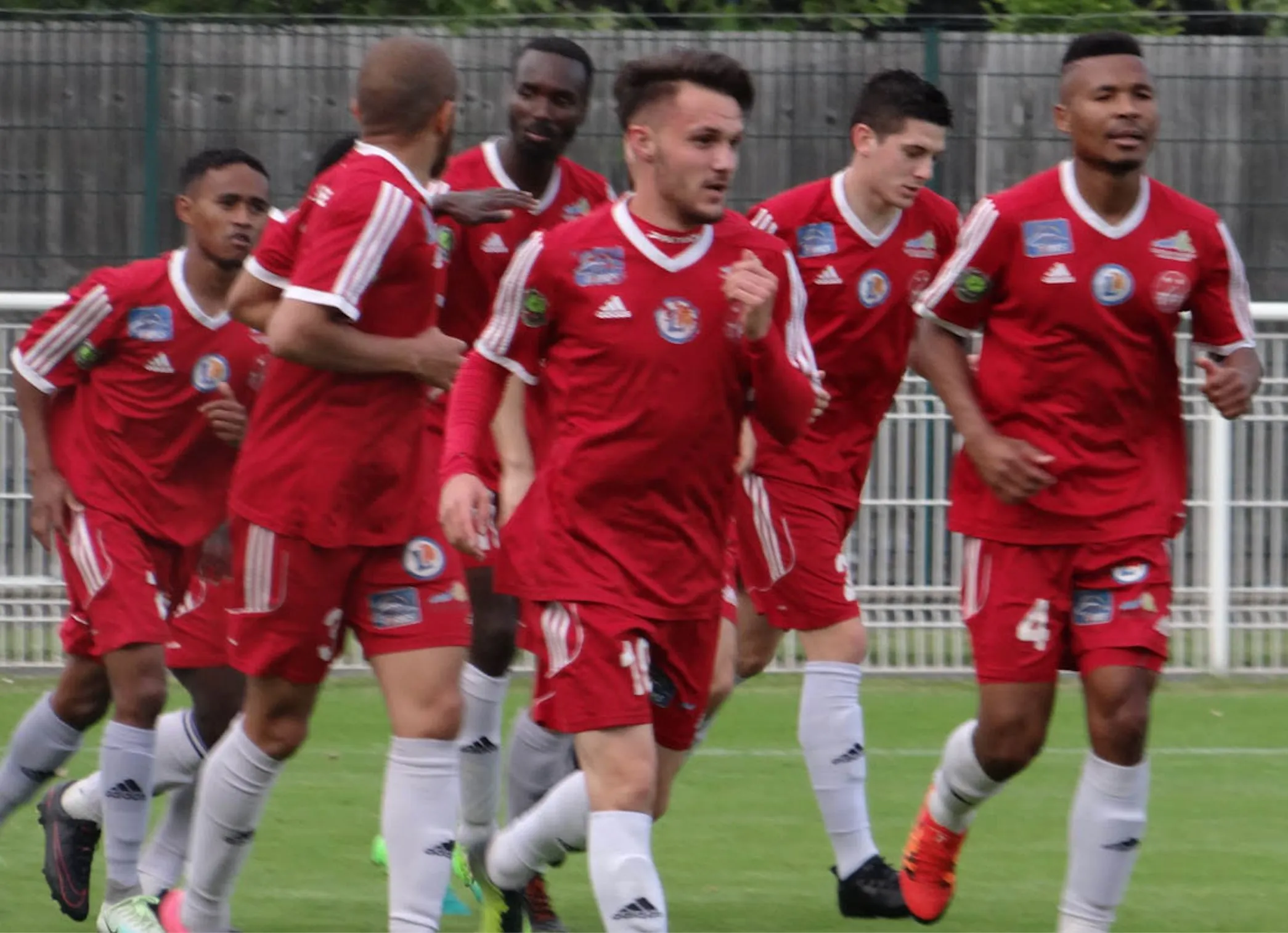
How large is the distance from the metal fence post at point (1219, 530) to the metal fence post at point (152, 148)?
4.74m

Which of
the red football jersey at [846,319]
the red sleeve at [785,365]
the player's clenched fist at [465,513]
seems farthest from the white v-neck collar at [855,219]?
the player's clenched fist at [465,513]

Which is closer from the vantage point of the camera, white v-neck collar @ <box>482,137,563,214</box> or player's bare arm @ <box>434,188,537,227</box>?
player's bare arm @ <box>434,188,537,227</box>

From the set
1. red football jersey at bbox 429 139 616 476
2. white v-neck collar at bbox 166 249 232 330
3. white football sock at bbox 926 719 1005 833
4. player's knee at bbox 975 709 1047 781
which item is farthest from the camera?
red football jersey at bbox 429 139 616 476

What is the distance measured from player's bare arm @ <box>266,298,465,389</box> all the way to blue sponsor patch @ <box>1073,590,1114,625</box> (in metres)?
1.63

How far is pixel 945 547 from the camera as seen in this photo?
1118 cm

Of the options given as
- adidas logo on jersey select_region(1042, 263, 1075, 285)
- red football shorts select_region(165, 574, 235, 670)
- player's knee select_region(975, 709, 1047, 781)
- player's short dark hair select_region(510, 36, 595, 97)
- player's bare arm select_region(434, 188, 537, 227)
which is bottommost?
player's knee select_region(975, 709, 1047, 781)

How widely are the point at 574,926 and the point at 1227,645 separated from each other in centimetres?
517

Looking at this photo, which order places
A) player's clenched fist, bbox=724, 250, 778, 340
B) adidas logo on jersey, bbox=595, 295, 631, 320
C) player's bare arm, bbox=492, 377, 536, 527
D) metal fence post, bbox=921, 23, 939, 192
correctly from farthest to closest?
metal fence post, bbox=921, 23, 939, 192 < player's bare arm, bbox=492, 377, 536, 527 < adidas logo on jersey, bbox=595, 295, 631, 320 < player's clenched fist, bbox=724, 250, 778, 340

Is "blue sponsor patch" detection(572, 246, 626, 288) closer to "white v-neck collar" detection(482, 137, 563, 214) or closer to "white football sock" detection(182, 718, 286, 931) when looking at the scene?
"white football sock" detection(182, 718, 286, 931)

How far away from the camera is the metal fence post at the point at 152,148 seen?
11.3 meters

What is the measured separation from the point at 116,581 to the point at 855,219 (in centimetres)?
236

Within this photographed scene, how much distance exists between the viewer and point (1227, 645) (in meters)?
11.1

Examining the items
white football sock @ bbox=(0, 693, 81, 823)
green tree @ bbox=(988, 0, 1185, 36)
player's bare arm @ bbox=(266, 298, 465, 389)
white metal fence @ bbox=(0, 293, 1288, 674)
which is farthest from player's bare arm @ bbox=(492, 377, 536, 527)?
green tree @ bbox=(988, 0, 1185, 36)

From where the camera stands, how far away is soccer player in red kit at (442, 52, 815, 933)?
17.1 feet
